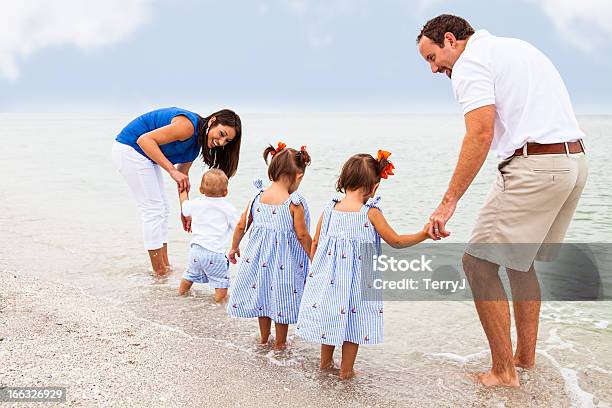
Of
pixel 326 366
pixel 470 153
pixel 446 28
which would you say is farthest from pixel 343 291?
pixel 446 28

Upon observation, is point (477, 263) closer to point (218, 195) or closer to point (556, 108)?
point (556, 108)

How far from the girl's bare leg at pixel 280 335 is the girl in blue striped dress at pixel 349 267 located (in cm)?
43

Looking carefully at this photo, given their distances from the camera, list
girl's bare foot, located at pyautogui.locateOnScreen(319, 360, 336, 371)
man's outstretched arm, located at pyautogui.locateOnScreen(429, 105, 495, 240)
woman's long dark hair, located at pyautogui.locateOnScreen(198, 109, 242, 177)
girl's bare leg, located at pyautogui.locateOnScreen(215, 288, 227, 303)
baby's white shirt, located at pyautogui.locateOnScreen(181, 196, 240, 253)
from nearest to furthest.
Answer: man's outstretched arm, located at pyautogui.locateOnScreen(429, 105, 495, 240) < girl's bare foot, located at pyautogui.locateOnScreen(319, 360, 336, 371) < woman's long dark hair, located at pyautogui.locateOnScreen(198, 109, 242, 177) < girl's bare leg, located at pyautogui.locateOnScreen(215, 288, 227, 303) < baby's white shirt, located at pyautogui.locateOnScreen(181, 196, 240, 253)

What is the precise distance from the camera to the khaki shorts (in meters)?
3.18

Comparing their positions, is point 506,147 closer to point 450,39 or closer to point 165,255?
point 450,39

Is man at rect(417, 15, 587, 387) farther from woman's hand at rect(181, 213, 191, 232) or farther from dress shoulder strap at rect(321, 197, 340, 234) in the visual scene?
woman's hand at rect(181, 213, 191, 232)

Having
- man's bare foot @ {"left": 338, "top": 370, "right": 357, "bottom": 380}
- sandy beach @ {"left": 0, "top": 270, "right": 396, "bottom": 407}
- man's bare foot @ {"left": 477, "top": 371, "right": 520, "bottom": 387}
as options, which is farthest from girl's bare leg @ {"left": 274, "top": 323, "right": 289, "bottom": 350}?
man's bare foot @ {"left": 477, "top": 371, "right": 520, "bottom": 387}

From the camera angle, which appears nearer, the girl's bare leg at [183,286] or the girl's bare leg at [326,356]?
the girl's bare leg at [326,356]

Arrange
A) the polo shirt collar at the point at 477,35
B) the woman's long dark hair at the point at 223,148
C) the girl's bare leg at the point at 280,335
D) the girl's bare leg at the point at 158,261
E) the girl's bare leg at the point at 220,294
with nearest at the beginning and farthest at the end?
the polo shirt collar at the point at 477,35 < the girl's bare leg at the point at 280,335 < the woman's long dark hair at the point at 223,148 < the girl's bare leg at the point at 220,294 < the girl's bare leg at the point at 158,261

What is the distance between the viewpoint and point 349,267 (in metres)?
3.43

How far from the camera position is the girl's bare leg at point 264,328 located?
13.1 ft

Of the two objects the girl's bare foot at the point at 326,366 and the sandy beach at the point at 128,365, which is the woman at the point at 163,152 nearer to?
the sandy beach at the point at 128,365

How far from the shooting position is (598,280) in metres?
5.79

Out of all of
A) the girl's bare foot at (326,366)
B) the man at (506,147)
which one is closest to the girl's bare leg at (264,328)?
the girl's bare foot at (326,366)
